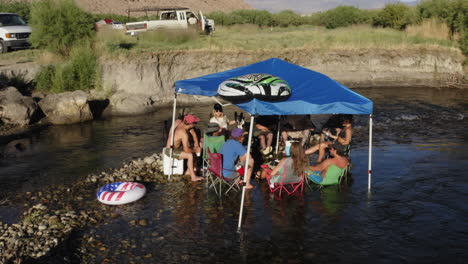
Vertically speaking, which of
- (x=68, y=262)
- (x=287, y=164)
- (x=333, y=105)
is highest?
(x=333, y=105)

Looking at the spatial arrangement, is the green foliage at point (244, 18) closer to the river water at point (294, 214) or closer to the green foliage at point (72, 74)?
the green foliage at point (72, 74)

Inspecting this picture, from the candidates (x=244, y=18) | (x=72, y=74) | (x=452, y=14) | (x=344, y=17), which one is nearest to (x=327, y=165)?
(x=72, y=74)

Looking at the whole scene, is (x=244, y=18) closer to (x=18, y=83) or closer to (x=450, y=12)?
(x=450, y=12)

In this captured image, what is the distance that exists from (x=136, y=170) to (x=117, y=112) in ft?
30.6

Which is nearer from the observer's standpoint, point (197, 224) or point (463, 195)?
point (197, 224)

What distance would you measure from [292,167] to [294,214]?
93 cm

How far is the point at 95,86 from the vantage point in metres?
20.6

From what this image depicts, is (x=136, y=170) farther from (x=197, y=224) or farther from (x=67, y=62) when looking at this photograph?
(x=67, y=62)

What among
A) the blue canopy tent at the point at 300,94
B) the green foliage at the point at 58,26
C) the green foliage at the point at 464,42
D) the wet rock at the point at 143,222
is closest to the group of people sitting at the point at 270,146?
the blue canopy tent at the point at 300,94

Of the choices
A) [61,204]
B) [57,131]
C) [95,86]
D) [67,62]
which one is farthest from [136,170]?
[67,62]

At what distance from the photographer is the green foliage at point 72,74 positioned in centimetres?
1961

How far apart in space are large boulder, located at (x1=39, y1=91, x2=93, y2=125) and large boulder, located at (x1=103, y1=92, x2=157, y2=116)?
66.2 inches

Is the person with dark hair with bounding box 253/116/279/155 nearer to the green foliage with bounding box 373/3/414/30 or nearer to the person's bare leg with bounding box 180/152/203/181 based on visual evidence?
the person's bare leg with bounding box 180/152/203/181

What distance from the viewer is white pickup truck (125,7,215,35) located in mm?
27703
